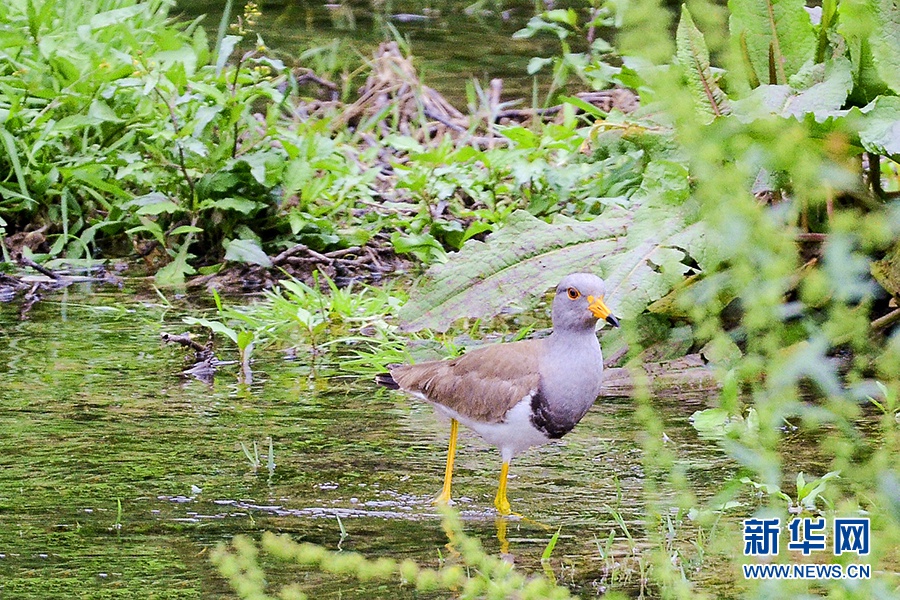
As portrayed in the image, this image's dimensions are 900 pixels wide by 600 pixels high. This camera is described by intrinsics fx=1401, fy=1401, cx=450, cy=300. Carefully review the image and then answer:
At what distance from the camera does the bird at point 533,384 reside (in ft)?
13.5

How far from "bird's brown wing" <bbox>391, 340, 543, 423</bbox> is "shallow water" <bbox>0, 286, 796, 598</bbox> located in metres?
0.23

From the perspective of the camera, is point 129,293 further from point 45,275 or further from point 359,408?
point 359,408

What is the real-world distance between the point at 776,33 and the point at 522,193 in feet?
6.23

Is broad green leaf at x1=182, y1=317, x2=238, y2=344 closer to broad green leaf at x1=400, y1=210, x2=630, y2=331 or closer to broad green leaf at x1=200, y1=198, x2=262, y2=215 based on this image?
broad green leaf at x1=400, y1=210, x2=630, y2=331

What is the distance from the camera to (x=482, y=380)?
171 inches

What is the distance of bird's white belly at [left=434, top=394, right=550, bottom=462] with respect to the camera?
13.6ft

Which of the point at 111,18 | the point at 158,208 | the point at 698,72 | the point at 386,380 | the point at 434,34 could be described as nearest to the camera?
the point at 386,380

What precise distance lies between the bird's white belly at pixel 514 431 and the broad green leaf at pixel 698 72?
1.62 m

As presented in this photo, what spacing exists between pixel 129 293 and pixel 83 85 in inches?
43.2

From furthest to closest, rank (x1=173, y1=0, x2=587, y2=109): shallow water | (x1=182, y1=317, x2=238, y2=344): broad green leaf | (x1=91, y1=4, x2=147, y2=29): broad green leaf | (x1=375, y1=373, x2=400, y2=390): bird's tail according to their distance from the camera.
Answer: (x1=173, y1=0, x2=587, y2=109): shallow water
(x1=91, y1=4, x2=147, y2=29): broad green leaf
(x1=182, y1=317, x2=238, y2=344): broad green leaf
(x1=375, y1=373, x2=400, y2=390): bird's tail

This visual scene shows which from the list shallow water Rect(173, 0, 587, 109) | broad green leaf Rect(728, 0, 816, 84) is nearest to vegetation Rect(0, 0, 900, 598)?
broad green leaf Rect(728, 0, 816, 84)

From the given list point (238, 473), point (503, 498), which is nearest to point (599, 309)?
point (503, 498)

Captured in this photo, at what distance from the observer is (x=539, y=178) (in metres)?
6.69

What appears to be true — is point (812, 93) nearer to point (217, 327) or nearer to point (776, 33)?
point (776, 33)
